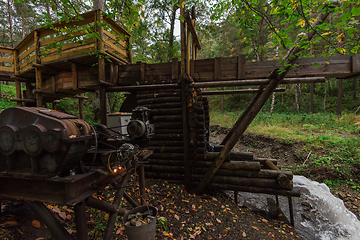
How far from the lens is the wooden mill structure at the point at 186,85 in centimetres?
519

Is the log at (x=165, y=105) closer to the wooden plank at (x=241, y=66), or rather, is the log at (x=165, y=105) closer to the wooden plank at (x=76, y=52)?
the wooden plank at (x=241, y=66)

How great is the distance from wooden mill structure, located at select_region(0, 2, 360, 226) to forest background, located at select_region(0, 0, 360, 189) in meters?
0.69

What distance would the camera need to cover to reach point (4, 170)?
7.30ft

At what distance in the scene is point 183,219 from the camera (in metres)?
4.39

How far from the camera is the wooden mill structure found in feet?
17.0

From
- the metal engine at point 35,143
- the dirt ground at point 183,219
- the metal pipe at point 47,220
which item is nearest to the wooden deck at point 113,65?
the metal engine at point 35,143

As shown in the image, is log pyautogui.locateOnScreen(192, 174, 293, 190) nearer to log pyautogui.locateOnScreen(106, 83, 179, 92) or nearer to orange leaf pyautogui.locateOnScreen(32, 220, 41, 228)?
log pyautogui.locateOnScreen(106, 83, 179, 92)

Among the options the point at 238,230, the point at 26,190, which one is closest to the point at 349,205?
the point at 238,230

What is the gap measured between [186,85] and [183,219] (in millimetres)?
3979

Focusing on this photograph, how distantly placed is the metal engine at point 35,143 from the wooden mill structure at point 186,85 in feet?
11.9

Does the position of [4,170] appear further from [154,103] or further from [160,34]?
[160,34]

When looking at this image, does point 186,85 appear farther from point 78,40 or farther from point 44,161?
point 44,161

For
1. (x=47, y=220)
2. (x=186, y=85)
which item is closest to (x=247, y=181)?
(x=186, y=85)

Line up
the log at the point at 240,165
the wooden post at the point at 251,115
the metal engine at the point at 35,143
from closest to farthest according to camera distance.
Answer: the metal engine at the point at 35,143, the wooden post at the point at 251,115, the log at the point at 240,165
